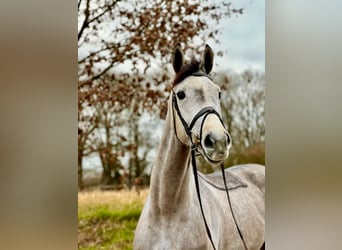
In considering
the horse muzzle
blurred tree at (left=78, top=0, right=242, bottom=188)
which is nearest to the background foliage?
blurred tree at (left=78, top=0, right=242, bottom=188)

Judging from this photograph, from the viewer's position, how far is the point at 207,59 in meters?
2.62

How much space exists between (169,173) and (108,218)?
35 centimetres

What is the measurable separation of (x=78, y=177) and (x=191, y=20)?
94 centimetres

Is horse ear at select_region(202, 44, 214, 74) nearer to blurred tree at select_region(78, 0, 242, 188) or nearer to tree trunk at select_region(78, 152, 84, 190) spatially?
blurred tree at select_region(78, 0, 242, 188)

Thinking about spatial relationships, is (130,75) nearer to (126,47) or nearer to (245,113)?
(126,47)

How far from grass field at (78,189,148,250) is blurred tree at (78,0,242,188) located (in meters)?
0.12

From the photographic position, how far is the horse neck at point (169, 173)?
8.30ft

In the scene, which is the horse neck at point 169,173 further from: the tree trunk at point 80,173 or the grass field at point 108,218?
the tree trunk at point 80,173

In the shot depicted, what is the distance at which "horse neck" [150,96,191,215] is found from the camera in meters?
2.53

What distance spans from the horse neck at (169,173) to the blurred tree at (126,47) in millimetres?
131
